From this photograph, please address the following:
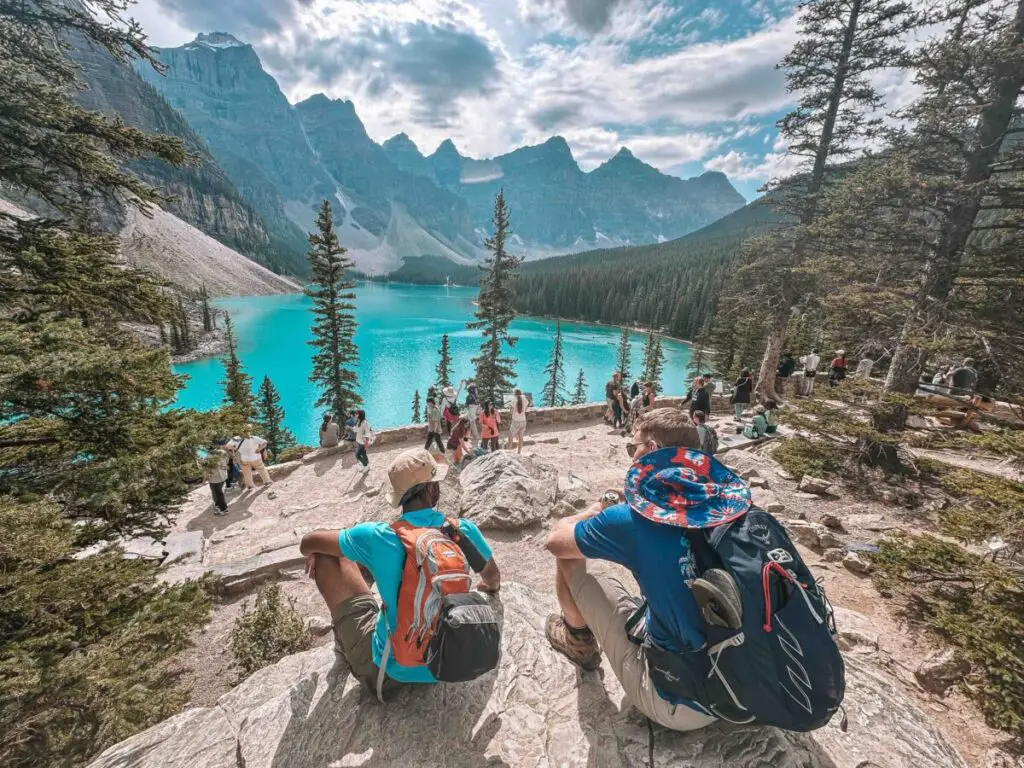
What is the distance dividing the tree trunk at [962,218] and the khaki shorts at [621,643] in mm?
7413

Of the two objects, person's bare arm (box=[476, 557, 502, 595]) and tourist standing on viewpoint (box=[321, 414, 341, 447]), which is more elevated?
person's bare arm (box=[476, 557, 502, 595])

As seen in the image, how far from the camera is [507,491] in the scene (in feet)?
20.4

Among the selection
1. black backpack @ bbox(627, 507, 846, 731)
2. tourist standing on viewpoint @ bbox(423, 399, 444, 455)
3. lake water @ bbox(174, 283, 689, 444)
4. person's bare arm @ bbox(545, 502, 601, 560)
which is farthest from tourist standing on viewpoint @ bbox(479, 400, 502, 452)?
lake water @ bbox(174, 283, 689, 444)

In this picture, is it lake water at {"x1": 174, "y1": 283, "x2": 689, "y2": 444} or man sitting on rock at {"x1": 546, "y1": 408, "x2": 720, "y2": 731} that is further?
lake water at {"x1": 174, "y1": 283, "x2": 689, "y2": 444}

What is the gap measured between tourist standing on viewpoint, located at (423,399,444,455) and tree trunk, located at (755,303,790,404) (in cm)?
1085

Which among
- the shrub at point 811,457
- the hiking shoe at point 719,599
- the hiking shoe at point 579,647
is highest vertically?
the hiking shoe at point 719,599

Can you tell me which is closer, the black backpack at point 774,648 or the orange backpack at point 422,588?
the black backpack at point 774,648

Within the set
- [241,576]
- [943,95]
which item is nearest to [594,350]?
[943,95]

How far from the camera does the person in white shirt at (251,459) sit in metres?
9.40

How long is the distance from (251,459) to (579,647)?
942cm

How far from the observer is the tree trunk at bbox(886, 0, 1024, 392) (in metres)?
6.83

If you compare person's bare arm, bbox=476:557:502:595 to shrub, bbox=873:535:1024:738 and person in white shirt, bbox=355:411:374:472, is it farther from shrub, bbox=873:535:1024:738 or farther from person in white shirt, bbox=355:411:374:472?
person in white shirt, bbox=355:411:374:472

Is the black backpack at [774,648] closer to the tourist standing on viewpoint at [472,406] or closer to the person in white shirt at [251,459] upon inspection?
the tourist standing on viewpoint at [472,406]

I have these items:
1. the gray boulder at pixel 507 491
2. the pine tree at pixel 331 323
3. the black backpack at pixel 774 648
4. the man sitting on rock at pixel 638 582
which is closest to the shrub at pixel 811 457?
the gray boulder at pixel 507 491
